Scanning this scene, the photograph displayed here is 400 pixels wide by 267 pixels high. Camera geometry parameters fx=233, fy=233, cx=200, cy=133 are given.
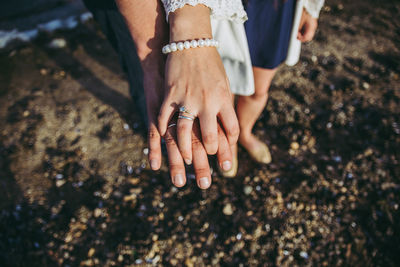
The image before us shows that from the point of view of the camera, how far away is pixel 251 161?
9.12 ft

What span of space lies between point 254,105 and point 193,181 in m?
1.06

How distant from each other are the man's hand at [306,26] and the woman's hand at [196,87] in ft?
3.75

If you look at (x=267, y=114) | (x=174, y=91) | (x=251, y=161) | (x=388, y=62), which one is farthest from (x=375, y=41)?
(x=174, y=91)

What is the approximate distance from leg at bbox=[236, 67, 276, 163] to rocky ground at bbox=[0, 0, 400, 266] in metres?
0.22

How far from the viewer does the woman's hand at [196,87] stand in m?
1.08

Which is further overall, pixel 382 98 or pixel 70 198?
pixel 382 98

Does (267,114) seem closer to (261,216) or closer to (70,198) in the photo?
(261,216)

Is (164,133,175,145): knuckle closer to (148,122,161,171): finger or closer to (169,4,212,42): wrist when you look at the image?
(148,122,161,171): finger

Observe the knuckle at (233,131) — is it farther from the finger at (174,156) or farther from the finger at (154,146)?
the finger at (154,146)

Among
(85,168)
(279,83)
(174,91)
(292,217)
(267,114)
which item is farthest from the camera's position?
(279,83)

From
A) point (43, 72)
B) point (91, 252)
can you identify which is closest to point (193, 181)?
point (91, 252)

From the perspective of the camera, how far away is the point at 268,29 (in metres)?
1.64

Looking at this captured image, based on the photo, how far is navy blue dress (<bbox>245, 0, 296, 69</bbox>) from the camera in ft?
4.97

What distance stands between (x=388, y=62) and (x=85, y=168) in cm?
464
